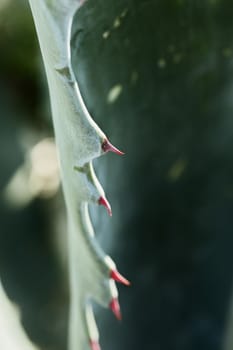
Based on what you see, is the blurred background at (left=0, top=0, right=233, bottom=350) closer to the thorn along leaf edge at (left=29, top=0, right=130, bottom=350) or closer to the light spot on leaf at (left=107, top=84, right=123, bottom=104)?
the light spot on leaf at (left=107, top=84, right=123, bottom=104)

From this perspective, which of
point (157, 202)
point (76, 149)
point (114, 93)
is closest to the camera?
point (76, 149)

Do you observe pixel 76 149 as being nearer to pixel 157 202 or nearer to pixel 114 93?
pixel 114 93

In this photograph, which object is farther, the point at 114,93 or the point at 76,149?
the point at 114,93

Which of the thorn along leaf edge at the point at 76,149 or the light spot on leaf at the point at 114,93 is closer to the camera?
the thorn along leaf edge at the point at 76,149

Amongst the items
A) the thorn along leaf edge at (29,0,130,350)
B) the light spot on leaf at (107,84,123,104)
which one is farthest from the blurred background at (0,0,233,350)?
the thorn along leaf edge at (29,0,130,350)

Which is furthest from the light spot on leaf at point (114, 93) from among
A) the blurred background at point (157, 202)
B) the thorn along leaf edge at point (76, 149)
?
the thorn along leaf edge at point (76, 149)

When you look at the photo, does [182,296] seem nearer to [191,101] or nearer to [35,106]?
[191,101]

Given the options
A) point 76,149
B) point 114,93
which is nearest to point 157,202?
point 114,93

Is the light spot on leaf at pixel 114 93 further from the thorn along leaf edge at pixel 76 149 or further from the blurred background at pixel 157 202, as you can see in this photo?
the thorn along leaf edge at pixel 76 149
